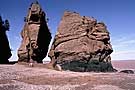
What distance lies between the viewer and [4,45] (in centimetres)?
9262

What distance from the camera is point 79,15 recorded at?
77.4 meters

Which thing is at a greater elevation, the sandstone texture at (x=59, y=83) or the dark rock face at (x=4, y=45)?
the dark rock face at (x=4, y=45)

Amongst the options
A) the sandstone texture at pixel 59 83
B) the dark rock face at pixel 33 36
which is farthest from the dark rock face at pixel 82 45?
the sandstone texture at pixel 59 83

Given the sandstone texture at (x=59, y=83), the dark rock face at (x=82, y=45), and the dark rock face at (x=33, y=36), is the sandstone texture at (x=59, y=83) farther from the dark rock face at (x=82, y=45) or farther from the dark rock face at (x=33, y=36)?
the dark rock face at (x=33, y=36)

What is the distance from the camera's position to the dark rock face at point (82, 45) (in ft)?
237

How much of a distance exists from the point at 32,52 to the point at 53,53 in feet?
21.2

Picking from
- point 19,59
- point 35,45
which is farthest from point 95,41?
point 19,59

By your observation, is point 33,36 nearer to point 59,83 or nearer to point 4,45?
point 4,45

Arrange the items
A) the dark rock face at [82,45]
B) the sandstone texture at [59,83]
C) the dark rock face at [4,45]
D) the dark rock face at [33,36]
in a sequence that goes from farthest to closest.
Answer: the dark rock face at [4,45] < the dark rock face at [33,36] < the dark rock face at [82,45] < the sandstone texture at [59,83]

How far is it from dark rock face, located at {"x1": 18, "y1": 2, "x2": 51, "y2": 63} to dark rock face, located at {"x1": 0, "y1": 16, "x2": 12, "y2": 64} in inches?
499

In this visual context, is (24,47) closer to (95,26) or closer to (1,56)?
(1,56)

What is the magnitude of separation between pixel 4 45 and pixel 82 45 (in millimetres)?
32311

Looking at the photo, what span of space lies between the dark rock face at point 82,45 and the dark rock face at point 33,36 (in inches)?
195

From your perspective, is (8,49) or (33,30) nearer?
(33,30)
